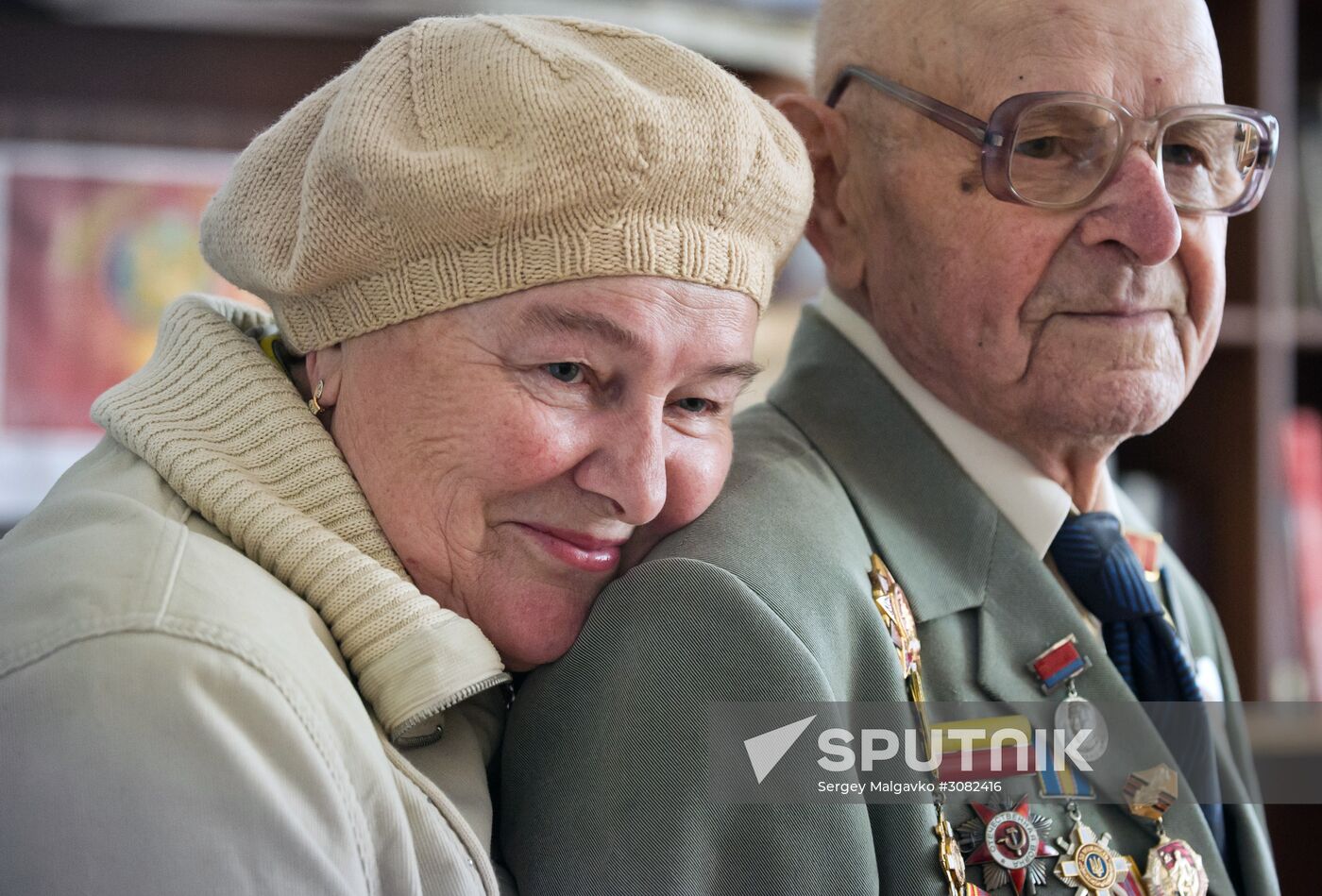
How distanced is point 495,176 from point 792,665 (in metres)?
0.45

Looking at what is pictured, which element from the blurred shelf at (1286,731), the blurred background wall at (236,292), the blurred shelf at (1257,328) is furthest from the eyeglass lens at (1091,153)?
the blurred shelf at (1286,731)

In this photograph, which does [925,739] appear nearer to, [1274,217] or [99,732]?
[99,732]

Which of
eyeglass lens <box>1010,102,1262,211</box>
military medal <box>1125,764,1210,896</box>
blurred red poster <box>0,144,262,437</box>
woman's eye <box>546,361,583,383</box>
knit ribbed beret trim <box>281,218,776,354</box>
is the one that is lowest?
blurred red poster <box>0,144,262,437</box>

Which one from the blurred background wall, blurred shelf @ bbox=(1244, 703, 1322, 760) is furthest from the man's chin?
blurred shelf @ bbox=(1244, 703, 1322, 760)

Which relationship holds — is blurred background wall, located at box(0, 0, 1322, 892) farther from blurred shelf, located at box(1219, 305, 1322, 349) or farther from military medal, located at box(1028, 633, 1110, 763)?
military medal, located at box(1028, 633, 1110, 763)

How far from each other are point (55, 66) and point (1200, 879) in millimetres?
2469

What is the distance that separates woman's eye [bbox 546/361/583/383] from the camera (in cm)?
106

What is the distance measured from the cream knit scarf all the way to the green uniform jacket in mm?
108

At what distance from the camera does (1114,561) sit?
4.50 ft

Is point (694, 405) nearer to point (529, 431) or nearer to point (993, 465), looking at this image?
point (529, 431)

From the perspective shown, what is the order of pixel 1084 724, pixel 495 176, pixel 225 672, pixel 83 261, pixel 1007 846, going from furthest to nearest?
1. pixel 83 261
2. pixel 1084 724
3. pixel 1007 846
4. pixel 495 176
5. pixel 225 672

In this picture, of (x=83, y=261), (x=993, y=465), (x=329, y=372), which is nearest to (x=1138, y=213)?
(x=993, y=465)

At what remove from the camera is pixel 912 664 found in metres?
1.18

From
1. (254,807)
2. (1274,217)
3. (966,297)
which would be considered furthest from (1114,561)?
(1274,217)
